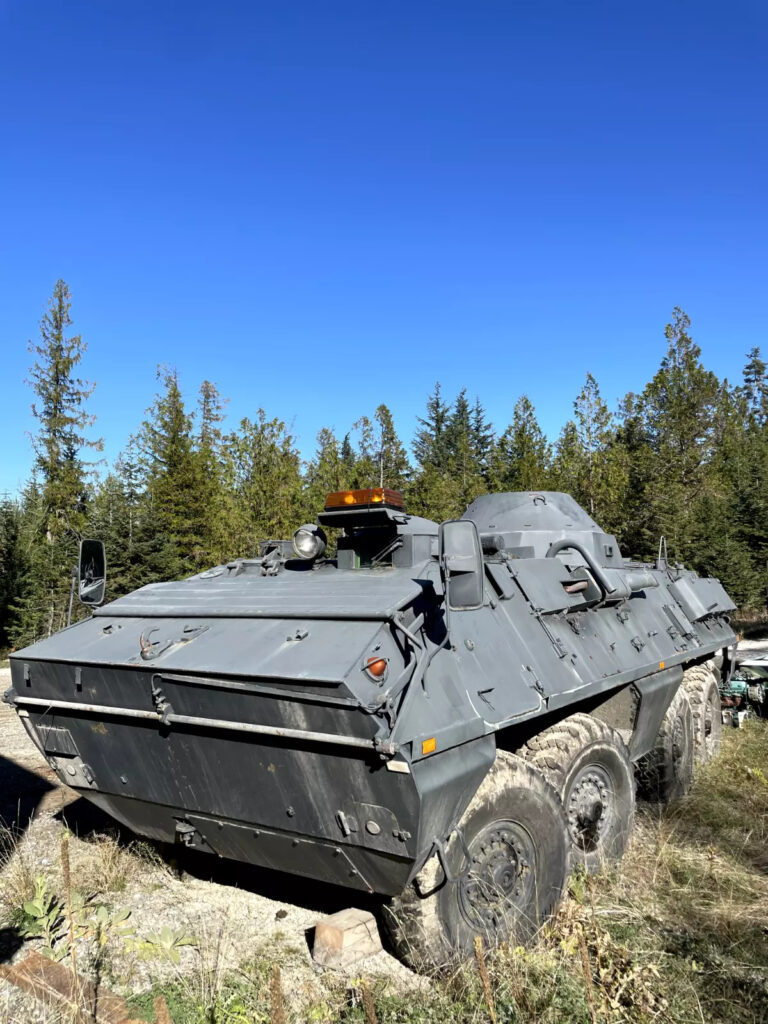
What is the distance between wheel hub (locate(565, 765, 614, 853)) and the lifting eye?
200 cm

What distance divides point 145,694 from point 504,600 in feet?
6.95

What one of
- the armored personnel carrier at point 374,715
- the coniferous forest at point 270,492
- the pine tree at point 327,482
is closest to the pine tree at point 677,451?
the coniferous forest at point 270,492

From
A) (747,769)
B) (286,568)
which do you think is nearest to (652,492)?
(747,769)

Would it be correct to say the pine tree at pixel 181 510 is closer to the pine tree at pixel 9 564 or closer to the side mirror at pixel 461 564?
the pine tree at pixel 9 564

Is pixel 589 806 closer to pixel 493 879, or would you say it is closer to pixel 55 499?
pixel 493 879

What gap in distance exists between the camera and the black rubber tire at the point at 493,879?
3705mm

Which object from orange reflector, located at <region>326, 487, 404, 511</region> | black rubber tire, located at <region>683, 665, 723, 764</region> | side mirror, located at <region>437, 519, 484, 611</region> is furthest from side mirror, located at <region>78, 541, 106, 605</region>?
black rubber tire, located at <region>683, 665, 723, 764</region>

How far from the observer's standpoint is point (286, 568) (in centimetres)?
569

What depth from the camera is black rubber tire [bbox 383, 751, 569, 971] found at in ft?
12.2

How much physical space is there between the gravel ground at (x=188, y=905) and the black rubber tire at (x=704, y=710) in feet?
14.7

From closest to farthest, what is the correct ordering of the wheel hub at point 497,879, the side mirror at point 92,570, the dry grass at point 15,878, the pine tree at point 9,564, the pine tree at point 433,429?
the wheel hub at point 497,879, the dry grass at point 15,878, the side mirror at point 92,570, the pine tree at point 9,564, the pine tree at point 433,429

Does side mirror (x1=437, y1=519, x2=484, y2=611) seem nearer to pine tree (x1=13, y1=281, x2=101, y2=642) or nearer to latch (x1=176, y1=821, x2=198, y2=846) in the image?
latch (x1=176, y1=821, x2=198, y2=846)

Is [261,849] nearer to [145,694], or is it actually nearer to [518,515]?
[145,694]

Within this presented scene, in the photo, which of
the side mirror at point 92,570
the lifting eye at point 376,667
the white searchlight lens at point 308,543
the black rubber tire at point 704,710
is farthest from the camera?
the black rubber tire at point 704,710
